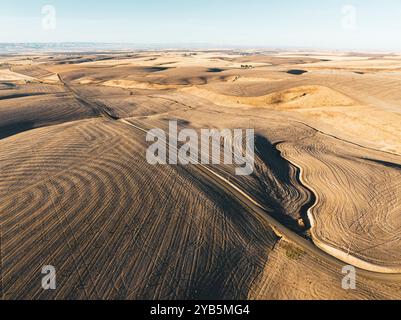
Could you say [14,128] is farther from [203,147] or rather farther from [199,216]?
[199,216]

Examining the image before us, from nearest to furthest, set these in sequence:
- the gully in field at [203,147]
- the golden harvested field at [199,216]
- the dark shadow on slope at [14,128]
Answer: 1. the golden harvested field at [199,216]
2. the gully in field at [203,147]
3. the dark shadow on slope at [14,128]

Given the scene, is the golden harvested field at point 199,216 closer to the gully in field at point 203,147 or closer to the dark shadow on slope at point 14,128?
the dark shadow on slope at point 14,128

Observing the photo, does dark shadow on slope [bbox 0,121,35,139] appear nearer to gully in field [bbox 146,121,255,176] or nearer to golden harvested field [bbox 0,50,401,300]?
golden harvested field [bbox 0,50,401,300]

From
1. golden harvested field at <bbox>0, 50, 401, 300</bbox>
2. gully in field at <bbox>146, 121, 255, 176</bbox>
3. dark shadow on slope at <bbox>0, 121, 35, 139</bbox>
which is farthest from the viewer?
dark shadow on slope at <bbox>0, 121, 35, 139</bbox>

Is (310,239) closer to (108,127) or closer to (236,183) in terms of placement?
(236,183)

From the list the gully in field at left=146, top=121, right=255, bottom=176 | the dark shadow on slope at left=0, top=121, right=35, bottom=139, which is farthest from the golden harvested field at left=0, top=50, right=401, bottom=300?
the gully in field at left=146, top=121, right=255, bottom=176

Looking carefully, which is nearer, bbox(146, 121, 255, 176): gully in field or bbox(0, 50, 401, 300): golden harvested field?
bbox(0, 50, 401, 300): golden harvested field

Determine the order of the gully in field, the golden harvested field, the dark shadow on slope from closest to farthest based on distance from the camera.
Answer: the golden harvested field → the gully in field → the dark shadow on slope

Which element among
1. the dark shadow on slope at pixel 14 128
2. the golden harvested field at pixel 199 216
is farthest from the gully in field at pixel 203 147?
the dark shadow on slope at pixel 14 128

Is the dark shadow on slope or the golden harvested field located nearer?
the golden harvested field

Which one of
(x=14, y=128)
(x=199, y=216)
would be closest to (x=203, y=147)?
(x=199, y=216)
